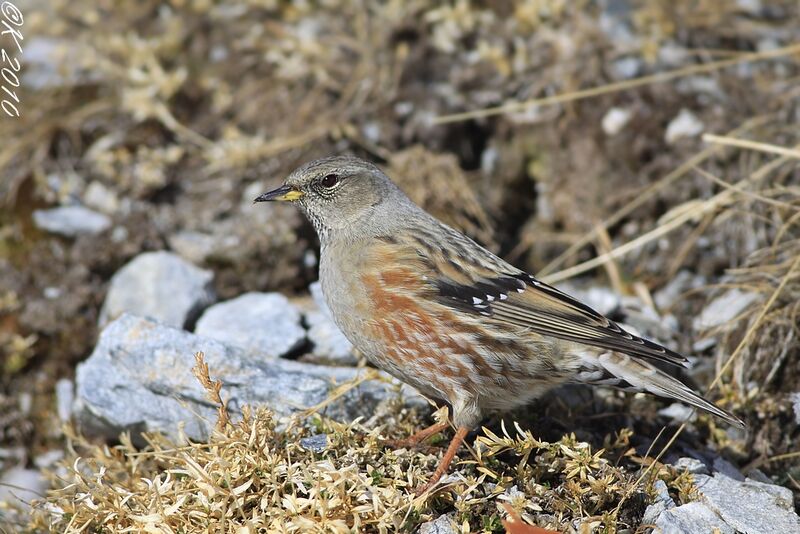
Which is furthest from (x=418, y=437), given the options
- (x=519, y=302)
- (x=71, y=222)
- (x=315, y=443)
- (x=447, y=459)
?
(x=71, y=222)

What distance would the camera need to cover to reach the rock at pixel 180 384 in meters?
4.46

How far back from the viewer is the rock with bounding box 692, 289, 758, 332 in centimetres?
516

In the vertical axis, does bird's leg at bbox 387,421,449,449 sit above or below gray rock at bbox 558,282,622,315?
below

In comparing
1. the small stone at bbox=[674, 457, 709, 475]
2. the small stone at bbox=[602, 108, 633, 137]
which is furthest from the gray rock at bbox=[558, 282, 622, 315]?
the small stone at bbox=[674, 457, 709, 475]

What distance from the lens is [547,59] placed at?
683cm

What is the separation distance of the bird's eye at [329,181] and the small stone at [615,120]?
254cm

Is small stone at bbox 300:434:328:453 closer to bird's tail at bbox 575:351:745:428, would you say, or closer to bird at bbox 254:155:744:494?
bird at bbox 254:155:744:494

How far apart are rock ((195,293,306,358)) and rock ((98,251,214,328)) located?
5.0 inches

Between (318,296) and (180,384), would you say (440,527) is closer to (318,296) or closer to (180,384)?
(180,384)

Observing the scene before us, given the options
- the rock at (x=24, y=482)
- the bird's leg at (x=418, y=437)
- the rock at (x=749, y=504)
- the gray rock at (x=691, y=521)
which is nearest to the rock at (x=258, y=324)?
the bird's leg at (x=418, y=437)

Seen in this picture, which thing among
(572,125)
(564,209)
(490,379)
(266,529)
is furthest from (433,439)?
(572,125)

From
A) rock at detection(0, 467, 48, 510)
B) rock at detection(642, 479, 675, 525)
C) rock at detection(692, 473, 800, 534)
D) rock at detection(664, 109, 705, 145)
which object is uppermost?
rock at detection(664, 109, 705, 145)

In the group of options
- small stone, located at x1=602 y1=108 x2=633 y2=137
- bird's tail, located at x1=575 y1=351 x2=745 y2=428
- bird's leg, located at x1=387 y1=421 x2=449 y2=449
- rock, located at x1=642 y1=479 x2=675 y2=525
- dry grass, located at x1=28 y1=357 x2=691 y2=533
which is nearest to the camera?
dry grass, located at x1=28 y1=357 x2=691 y2=533

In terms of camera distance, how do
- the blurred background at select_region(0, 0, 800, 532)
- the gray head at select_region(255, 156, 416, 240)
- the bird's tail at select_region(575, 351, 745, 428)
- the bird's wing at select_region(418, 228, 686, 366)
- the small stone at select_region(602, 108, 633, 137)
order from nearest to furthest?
the bird's tail at select_region(575, 351, 745, 428)
the bird's wing at select_region(418, 228, 686, 366)
the gray head at select_region(255, 156, 416, 240)
the blurred background at select_region(0, 0, 800, 532)
the small stone at select_region(602, 108, 633, 137)
